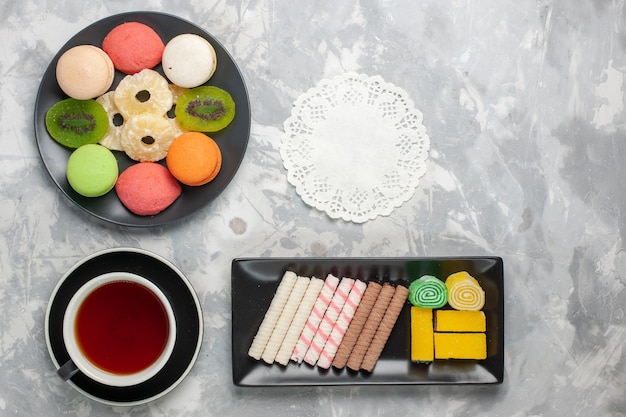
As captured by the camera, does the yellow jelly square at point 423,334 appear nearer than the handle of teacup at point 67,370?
No

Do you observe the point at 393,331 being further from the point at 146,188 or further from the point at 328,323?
the point at 146,188

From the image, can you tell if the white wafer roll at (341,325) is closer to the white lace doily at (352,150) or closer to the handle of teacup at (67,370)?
the white lace doily at (352,150)

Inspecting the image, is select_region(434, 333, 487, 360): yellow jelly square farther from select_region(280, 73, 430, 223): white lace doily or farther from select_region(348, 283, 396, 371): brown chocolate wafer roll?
select_region(280, 73, 430, 223): white lace doily

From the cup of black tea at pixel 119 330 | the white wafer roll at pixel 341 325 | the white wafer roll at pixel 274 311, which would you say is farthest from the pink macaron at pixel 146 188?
the white wafer roll at pixel 341 325

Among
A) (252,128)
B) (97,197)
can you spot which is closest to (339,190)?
(252,128)

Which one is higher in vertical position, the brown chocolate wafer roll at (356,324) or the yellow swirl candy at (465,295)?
the yellow swirl candy at (465,295)

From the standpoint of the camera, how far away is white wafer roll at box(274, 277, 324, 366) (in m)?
1.32

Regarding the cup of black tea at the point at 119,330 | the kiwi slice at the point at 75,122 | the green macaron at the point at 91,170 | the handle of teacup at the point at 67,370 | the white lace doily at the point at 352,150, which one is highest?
the white lace doily at the point at 352,150

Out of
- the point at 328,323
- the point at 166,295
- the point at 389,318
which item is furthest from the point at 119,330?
the point at 389,318

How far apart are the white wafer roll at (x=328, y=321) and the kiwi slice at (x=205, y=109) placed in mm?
354

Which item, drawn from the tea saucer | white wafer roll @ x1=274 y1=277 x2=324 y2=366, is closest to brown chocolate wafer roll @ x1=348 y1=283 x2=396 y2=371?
white wafer roll @ x1=274 y1=277 x2=324 y2=366

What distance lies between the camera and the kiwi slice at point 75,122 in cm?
128

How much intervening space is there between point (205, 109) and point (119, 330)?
1.32 ft

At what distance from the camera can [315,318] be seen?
4.35ft
